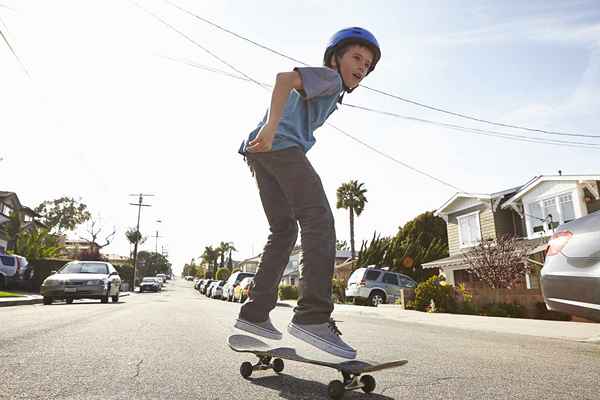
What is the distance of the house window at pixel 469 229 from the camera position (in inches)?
979

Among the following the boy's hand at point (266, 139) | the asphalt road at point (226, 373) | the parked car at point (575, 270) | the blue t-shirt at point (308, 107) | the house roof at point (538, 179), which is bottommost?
the asphalt road at point (226, 373)

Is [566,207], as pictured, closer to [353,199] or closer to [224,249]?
[353,199]

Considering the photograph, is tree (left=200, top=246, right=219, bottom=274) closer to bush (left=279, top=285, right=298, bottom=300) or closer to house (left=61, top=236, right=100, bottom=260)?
house (left=61, top=236, right=100, bottom=260)

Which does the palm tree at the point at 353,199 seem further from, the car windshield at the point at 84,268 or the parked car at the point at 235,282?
the car windshield at the point at 84,268

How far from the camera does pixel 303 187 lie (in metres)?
2.43

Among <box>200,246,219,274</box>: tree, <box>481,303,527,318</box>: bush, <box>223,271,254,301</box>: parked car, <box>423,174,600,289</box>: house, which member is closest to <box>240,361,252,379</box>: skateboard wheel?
<box>481,303,527,318</box>: bush

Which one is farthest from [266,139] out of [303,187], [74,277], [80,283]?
[74,277]

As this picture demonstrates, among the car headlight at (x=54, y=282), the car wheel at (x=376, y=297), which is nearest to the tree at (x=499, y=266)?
the car wheel at (x=376, y=297)

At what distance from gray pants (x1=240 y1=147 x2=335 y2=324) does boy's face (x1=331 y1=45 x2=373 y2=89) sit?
62cm

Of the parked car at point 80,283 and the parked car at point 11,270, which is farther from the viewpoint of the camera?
the parked car at point 11,270

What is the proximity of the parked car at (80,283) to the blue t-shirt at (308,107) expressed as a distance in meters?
12.9

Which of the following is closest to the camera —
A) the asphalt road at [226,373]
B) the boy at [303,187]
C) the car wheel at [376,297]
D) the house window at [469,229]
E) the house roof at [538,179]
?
the asphalt road at [226,373]

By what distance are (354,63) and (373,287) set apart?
18079mm

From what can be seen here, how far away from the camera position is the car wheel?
19766 mm
